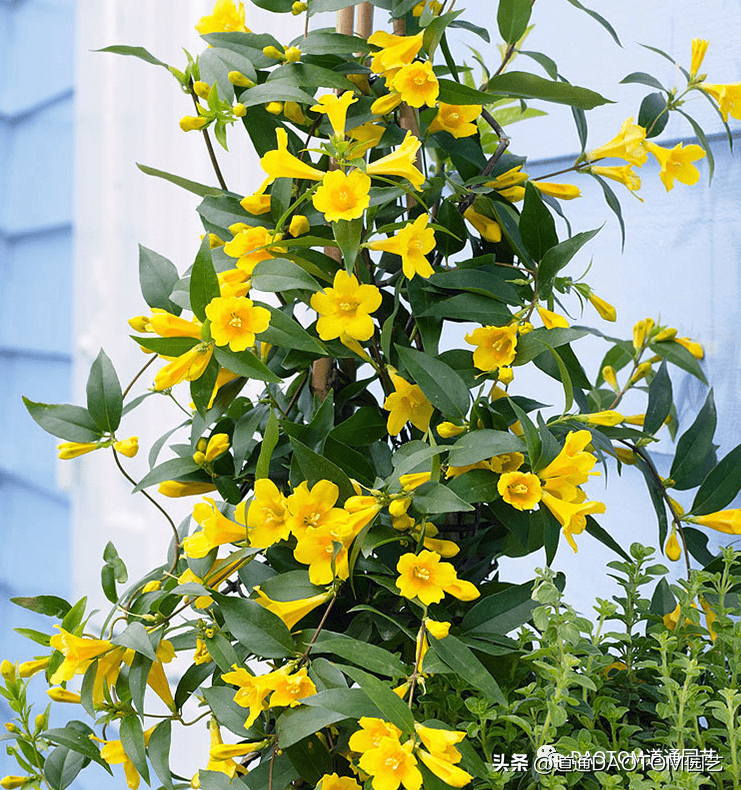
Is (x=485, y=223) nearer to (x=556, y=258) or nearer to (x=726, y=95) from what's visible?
(x=556, y=258)

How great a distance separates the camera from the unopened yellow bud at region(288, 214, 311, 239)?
50 centimetres

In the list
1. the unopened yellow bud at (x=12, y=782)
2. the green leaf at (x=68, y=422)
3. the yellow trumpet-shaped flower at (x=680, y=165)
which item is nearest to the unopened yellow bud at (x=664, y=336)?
the yellow trumpet-shaped flower at (x=680, y=165)

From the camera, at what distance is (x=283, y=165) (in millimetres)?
472

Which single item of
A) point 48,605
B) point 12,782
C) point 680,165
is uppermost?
point 680,165

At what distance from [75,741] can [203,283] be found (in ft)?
1.07

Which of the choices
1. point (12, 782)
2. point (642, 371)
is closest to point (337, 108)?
point (642, 371)

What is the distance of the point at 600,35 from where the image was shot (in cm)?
81

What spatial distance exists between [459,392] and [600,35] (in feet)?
1.77

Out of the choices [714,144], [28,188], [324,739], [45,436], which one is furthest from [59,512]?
[714,144]

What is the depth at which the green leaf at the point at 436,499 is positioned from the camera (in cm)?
42

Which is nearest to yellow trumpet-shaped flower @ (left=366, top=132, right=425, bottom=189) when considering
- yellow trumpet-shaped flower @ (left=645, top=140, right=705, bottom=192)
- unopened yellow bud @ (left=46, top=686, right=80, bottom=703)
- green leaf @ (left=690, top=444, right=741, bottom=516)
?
yellow trumpet-shaped flower @ (left=645, top=140, right=705, bottom=192)

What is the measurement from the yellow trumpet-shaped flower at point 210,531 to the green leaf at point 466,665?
141mm

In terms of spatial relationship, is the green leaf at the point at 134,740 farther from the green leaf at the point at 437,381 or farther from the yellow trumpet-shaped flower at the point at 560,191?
the yellow trumpet-shaped flower at the point at 560,191

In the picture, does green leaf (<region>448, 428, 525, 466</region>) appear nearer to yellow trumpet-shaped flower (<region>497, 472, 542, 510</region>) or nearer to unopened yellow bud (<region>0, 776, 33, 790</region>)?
yellow trumpet-shaped flower (<region>497, 472, 542, 510</region>)
